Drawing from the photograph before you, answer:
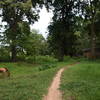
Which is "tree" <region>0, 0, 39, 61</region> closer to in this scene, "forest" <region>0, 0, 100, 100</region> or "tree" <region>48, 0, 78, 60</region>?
"forest" <region>0, 0, 100, 100</region>

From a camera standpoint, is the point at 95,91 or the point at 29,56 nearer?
the point at 95,91

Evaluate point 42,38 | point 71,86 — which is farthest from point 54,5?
point 42,38

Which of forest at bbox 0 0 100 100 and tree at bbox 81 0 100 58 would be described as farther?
tree at bbox 81 0 100 58

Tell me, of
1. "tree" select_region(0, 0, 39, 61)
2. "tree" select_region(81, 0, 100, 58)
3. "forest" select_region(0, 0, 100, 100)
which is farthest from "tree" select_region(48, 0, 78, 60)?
"tree" select_region(0, 0, 39, 61)

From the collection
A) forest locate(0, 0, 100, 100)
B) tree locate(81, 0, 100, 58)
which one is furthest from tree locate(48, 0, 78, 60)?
tree locate(81, 0, 100, 58)

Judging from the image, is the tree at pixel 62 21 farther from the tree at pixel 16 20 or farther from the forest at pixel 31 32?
the tree at pixel 16 20

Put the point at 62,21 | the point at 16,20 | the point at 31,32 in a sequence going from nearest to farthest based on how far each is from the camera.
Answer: the point at 16,20 < the point at 31,32 < the point at 62,21

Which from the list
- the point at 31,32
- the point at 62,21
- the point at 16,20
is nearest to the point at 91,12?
the point at 62,21

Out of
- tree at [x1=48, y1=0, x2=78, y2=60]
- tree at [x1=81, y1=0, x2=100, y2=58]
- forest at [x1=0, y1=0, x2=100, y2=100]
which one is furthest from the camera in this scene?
tree at [x1=48, y1=0, x2=78, y2=60]

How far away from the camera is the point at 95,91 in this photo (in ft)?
36.1

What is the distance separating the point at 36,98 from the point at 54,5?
33.2 metres

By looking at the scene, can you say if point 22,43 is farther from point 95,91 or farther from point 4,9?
point 95,91

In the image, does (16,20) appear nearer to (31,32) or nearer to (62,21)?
(31,32)

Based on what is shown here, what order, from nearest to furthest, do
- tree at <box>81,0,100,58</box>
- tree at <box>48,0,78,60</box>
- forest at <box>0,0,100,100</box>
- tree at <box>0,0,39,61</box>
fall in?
forest at <box>0,0,100,100</box> < tree at <box>0,0,39,61</box> < tree at <box>81,0,100,58</box> < tree at <box>48,0,78,60</box>
